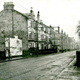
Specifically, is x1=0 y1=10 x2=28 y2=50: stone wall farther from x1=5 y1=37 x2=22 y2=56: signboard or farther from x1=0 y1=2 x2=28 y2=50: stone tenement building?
x1=5 y1=37 x2=22 y2=56: signboard

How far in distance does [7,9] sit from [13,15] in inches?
92.0

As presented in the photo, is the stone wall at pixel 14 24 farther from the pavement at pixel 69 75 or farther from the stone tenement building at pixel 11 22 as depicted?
the pavement at pixel 69 75

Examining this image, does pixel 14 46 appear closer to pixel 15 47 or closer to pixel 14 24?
pixel 15 47

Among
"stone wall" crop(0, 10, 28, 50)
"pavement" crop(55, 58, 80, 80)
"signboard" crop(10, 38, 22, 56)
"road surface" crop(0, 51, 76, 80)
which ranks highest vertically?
"stone wall" crop(0, 10, 28, 50)

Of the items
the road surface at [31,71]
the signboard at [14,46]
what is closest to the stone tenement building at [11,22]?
the signboard at [14,46]

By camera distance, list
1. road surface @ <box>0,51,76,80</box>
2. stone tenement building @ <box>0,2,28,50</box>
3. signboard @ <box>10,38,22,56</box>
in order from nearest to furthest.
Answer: road surface @ <box>0,51,76,80</box> → signboard @ <box>10,38,22,56</box> → stone tenement building @ <box>0,2,28,50</box>

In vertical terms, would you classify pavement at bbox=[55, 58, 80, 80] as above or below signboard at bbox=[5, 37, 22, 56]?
below

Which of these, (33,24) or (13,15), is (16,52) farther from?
(33,24)

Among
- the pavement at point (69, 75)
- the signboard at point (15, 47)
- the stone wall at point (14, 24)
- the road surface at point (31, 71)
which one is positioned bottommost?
the road surface at point (31, 71)

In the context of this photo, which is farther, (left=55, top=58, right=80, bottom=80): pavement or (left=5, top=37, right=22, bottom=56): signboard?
(left=5, top=37, right=22, bottom=56): signboard

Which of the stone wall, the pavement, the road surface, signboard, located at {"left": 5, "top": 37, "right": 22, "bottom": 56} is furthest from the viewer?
the stone wall

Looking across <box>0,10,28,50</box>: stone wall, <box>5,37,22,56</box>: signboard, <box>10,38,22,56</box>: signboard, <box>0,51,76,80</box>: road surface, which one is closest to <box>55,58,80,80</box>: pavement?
<box>0,51,76,80</box>: road surface

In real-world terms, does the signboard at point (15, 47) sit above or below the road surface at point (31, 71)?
above

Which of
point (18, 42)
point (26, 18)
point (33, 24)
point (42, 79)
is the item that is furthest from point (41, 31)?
point (42, 79)
